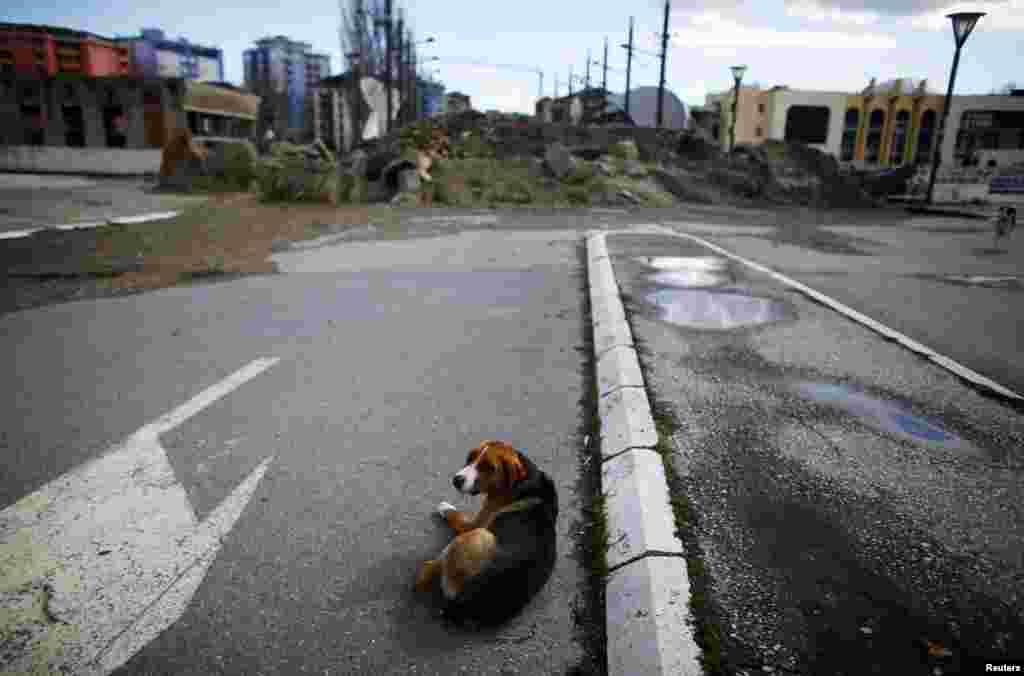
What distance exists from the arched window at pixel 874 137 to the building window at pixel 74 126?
78952 millimetres

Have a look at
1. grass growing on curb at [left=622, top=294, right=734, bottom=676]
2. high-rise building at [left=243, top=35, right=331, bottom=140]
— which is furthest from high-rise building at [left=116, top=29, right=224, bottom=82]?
grass growing on curb at [left=622, top=294, right=734, bottom=676]

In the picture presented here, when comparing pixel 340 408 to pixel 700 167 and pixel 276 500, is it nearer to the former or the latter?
pixel 276 500

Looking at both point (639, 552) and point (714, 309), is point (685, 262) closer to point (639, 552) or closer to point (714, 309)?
point (714, 309)

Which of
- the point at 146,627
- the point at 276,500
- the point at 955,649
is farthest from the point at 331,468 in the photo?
the point at 955,649

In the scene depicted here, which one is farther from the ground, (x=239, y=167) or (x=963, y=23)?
(x=963, y=23)

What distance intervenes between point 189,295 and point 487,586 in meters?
6.58

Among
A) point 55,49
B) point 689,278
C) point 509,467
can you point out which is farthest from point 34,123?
point 509,467

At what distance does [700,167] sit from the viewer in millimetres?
28656

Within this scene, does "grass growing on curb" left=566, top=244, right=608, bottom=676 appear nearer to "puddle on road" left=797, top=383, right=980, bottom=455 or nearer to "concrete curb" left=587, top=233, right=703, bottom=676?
"concrete curb" left=587, top=233, right=703, bottom=676

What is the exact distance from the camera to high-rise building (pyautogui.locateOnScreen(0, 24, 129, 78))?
259 feet

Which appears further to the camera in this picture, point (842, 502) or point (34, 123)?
point (34, 123)

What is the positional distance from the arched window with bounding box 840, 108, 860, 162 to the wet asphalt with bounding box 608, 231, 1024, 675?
78888 millimetres

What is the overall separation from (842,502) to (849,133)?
270ft

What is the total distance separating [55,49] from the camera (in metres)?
82.8
